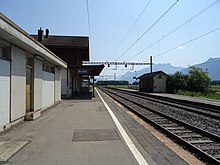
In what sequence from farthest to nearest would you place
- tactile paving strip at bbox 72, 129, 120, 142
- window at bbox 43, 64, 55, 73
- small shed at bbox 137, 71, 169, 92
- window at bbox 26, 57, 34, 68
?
small shed at bbox 137, 71, 169, 92 → window at bbox 43, 64, 55, 73 → window at bbox 26, 57, 34, 68 → tactile paving strip at bbox 72, 129, 120, 142

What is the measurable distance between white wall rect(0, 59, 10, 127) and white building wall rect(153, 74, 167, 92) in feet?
137

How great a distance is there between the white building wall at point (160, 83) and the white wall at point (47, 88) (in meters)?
33.1

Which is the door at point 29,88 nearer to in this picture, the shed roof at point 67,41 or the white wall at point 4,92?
the white wall at point 4,92

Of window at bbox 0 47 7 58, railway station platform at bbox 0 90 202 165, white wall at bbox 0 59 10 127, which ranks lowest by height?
railway station platform at bbox 0 90 202 165

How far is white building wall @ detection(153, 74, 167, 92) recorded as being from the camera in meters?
49.9

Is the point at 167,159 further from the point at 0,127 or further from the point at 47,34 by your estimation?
the point at 47,34

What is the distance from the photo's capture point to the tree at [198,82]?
48594mm

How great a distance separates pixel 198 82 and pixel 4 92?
44.6m

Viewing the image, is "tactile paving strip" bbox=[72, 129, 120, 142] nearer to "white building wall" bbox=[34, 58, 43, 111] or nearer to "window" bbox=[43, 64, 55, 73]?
"white building wall" bbox=[34, 58, 43, 111]

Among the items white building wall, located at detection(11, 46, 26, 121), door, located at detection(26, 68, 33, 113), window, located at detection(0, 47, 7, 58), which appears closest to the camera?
window, located at detection(0, 47, 7, 58)

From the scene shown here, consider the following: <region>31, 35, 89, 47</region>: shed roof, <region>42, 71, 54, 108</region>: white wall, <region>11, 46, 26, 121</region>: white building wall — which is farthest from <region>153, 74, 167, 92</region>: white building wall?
<region>11, 46, 26, 121</region>: white building wall

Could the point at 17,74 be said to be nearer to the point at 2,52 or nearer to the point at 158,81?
the point at 2,52

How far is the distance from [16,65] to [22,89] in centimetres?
139

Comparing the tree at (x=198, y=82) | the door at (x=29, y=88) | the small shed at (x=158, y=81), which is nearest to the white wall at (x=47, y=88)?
the door at (x=29, y=88)
